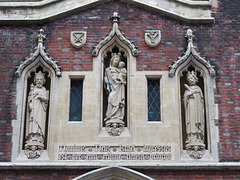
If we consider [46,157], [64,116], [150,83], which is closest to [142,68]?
[150,83]

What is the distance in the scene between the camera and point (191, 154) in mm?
12719

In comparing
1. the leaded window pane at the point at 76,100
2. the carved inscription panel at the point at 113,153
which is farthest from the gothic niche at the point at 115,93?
the leaded window pane at the point at 76,100

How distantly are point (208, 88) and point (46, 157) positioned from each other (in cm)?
394

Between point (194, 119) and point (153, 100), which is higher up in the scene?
point (153, 100)

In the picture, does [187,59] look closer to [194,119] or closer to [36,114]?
[194,119]

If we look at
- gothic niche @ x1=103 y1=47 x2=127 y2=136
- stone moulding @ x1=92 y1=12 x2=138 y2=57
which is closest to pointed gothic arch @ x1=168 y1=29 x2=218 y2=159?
stone moulding @ x1=92 y1=12 x2=138 y2=57

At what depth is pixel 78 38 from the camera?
548 inches

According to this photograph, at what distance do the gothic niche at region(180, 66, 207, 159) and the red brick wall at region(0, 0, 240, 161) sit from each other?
1.31 ft

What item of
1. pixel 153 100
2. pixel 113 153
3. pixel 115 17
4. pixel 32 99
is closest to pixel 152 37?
pixel 115 17

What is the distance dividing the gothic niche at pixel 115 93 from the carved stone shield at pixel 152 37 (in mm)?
692

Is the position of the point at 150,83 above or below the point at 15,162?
above

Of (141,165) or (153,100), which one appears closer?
(141,165)

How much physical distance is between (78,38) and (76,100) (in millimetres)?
1515

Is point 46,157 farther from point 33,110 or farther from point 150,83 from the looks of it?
point 150,83
